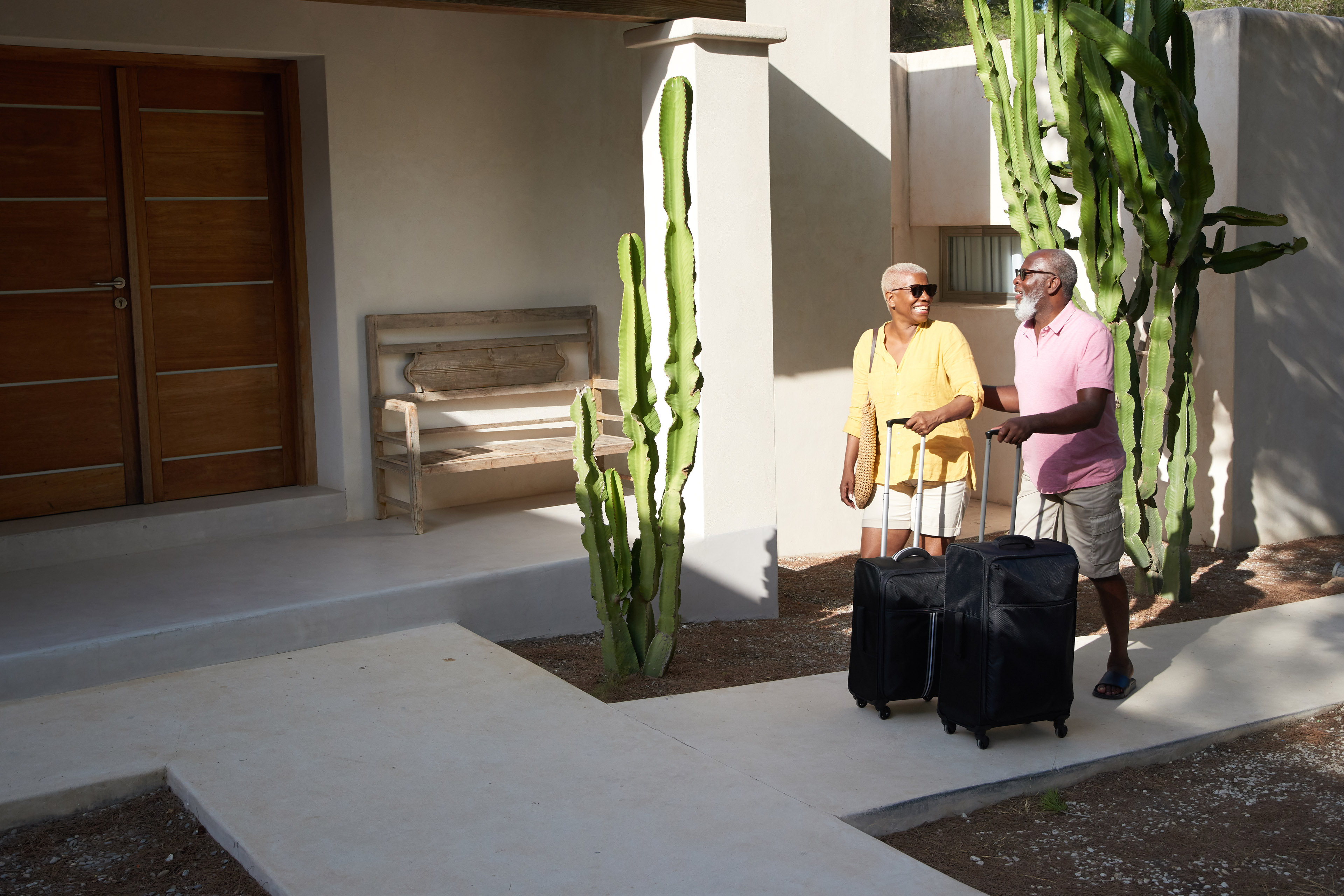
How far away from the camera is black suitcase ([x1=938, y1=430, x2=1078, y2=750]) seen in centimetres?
439

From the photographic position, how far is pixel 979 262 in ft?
34.1

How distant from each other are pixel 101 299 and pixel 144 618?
2351mm

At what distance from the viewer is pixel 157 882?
150 inches

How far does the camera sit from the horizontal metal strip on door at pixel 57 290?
22.4 ft

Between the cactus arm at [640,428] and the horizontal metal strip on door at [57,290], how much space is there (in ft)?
11.0

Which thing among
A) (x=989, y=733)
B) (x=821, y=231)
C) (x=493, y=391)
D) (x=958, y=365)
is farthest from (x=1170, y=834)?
(x=821, y=231)

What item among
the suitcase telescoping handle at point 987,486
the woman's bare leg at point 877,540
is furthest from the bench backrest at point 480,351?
the suitcase telescoping handle at point 987,486

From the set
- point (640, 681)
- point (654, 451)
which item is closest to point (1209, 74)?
point (654, 451)

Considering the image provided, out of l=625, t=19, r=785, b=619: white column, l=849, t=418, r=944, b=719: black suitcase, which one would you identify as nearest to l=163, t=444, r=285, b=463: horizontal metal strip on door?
l=625, t=19, r=785, b=619: white column

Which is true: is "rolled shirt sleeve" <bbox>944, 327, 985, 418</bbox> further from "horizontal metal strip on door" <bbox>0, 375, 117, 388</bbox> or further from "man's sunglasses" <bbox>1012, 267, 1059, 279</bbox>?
"horizontal metal strip on door" <bbox>0, 375, 117, 388</bbox>

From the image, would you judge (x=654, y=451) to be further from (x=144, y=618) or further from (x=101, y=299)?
(x=101, y=299)

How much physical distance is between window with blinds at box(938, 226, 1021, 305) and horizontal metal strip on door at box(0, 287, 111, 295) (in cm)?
641

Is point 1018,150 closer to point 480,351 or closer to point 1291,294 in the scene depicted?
point 1291,294

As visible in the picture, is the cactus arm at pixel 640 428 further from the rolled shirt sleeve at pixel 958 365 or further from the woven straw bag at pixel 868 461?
the rolled shirt sleeve at pixel 958 365
